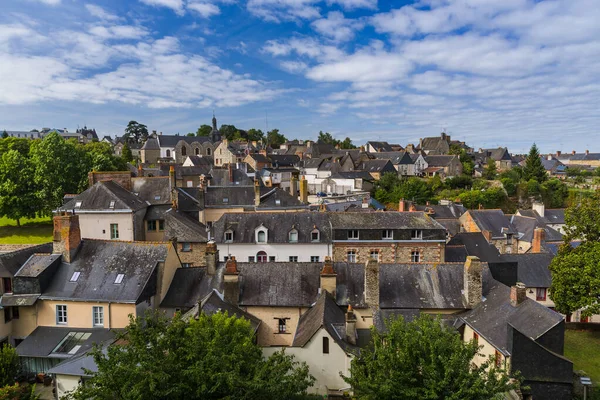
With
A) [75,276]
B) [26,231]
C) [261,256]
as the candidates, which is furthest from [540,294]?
[26,231]

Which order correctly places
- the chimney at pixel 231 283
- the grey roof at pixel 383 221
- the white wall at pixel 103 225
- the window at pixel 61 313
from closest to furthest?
the window at pixel 61 313 < the chimney at pixel 231 283 < the grey roof at pixel 383 221 < the white wall at pixel 103 225

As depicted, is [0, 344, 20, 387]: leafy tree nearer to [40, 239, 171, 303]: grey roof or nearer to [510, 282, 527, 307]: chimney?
[40, 239, 171, 303]: grey roof

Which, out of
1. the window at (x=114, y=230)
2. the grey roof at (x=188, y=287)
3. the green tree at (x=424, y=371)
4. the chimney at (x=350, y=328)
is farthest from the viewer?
the window at (x=114, y=230)

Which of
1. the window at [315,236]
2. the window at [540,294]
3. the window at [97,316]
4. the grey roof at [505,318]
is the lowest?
the window at [540,294]

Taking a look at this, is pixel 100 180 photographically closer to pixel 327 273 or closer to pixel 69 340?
pixel 69 340

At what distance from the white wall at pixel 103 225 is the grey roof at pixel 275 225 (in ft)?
31.0

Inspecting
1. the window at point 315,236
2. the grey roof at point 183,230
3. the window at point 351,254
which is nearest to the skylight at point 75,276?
the grey roof at point 183,230

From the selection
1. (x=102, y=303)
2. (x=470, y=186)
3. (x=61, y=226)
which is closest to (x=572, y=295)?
(x=102, y=303)

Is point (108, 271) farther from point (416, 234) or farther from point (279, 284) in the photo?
point (416, 234)

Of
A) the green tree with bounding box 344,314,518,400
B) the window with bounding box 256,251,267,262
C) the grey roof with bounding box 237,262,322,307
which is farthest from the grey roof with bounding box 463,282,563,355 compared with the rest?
the window with bounding box 256,251,267,262

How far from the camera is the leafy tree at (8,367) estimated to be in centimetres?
1877

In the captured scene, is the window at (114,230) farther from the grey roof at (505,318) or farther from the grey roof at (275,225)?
the grey roof at (505,318)

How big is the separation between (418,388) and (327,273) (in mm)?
10908

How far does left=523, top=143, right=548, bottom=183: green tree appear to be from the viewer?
252ft
